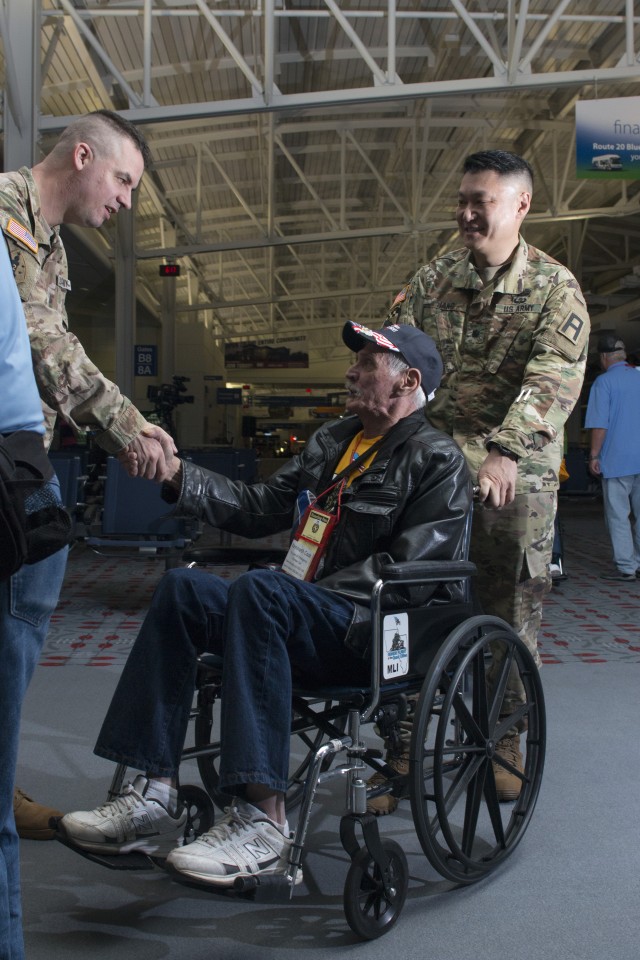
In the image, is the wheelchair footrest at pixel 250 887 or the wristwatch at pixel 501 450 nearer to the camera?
the wheelchair footrest at pixel 250 887

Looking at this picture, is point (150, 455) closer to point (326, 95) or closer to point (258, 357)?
point (326, 95)

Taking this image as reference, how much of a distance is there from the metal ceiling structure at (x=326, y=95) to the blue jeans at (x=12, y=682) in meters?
9.16

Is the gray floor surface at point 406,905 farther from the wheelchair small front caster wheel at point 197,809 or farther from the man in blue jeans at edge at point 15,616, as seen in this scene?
the man in blue jeans at edge at point 15,616

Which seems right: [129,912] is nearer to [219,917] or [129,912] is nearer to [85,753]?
[219,917]

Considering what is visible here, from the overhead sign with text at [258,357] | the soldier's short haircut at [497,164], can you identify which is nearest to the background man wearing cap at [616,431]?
the soldier's short haircut at [497,164]

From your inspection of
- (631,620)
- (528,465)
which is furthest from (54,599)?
(631,620)

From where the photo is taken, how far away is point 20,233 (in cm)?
209

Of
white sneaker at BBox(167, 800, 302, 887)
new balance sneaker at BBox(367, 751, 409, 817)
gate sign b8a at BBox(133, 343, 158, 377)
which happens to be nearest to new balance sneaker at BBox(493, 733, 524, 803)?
new balance sneaker at BBox(367, 751, 409, 817)

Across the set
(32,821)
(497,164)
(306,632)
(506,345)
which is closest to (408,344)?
(506,345)

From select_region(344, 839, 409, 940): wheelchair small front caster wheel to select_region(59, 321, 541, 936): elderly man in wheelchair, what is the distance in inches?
1.7

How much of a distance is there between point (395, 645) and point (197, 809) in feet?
2.35

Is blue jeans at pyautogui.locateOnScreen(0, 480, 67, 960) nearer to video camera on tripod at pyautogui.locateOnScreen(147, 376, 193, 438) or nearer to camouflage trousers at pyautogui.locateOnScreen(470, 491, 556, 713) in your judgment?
camouflage trousers at pyautogui.locateOnScreen(470, 491, 556, 713)

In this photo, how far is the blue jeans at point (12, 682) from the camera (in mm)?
1629

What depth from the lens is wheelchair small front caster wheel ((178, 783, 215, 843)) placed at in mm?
2367
